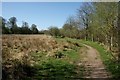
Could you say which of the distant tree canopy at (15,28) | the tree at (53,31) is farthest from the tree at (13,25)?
the tree at (53,31)

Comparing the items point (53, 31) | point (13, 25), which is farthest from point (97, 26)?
point (53, 31)

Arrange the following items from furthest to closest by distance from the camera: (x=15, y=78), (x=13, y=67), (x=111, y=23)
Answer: (x=111, y=23), (x=13, y=67), (x=15, y=78)

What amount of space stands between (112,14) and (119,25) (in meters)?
1.34

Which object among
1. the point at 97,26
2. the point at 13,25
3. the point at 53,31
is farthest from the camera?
the point at 53,31

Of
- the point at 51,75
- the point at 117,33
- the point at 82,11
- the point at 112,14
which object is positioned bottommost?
the point at 51,75

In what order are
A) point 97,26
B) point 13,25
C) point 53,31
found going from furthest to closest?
1. point 53,31
2. point 13,25
3. point 97,26

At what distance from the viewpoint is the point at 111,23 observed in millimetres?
21359

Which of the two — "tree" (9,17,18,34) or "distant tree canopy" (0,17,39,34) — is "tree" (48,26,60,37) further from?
"tree" (9,17,18,34)

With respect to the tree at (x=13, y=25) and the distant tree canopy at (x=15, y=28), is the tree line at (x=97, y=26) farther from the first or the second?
the tree at (x=13, y=25)

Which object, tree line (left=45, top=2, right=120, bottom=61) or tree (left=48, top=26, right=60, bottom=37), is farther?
tree (left=48, top=26, right=60, bottom=37)

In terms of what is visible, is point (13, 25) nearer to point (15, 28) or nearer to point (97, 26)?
point (15, 28)

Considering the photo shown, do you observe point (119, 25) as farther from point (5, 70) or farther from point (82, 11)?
point (82, 11)

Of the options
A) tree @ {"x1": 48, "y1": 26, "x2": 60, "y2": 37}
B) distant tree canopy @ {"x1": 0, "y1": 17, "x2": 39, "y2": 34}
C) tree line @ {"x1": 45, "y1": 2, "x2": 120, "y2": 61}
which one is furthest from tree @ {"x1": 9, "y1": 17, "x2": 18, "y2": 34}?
tree @ {"x1": 48, "y1": 26, "x2": 60, "y2": 37}

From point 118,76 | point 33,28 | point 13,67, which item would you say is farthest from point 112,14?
point 33,28
